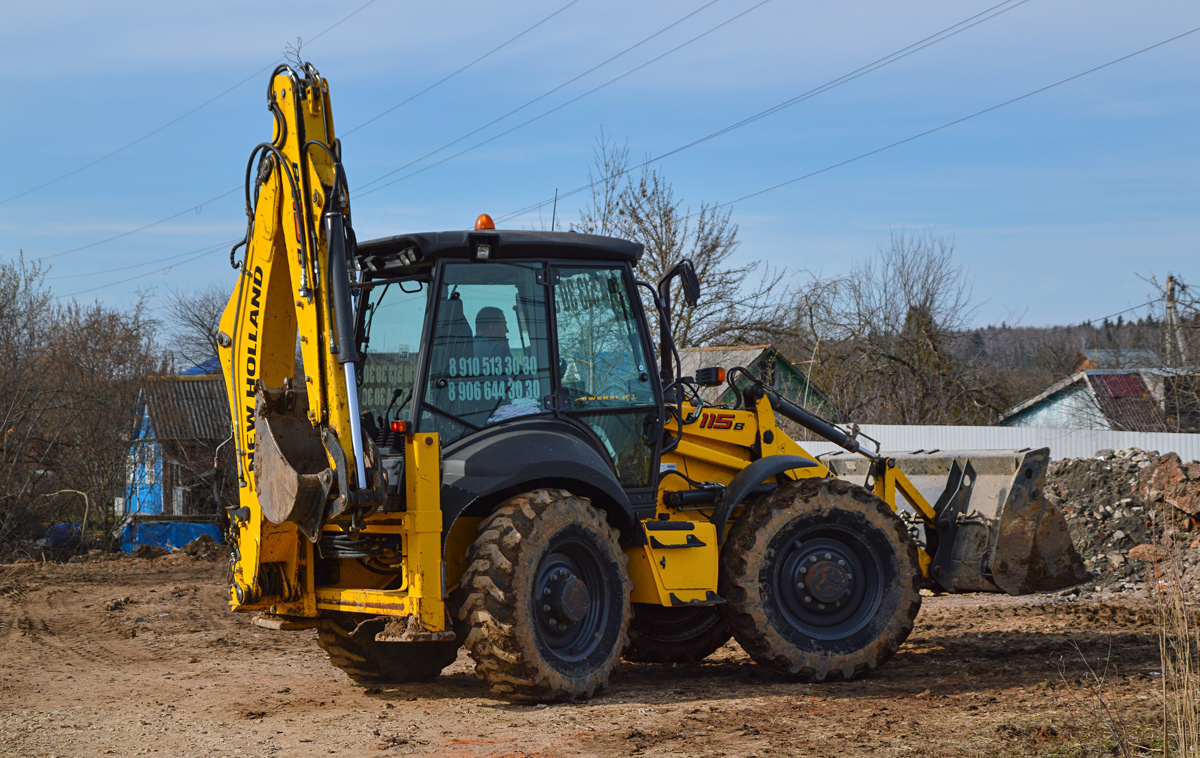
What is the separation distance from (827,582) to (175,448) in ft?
61.9

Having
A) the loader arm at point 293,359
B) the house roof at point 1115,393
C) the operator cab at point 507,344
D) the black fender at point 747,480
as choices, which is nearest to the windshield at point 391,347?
the operator cab at point 507,344

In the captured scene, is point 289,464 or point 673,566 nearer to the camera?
point 289,464

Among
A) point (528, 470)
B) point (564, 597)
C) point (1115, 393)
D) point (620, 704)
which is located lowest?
point (620, 704)

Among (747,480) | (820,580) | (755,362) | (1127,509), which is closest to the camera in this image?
(820,580)

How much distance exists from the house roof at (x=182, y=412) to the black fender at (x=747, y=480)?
1727 centimetres

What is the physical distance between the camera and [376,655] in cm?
719

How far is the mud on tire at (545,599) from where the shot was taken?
233 inches

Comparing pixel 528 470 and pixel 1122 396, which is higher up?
pixel 1122 396

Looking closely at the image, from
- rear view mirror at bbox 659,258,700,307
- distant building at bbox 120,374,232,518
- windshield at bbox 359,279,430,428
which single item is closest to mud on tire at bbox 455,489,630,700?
windshield at bbox 359,279,430,428

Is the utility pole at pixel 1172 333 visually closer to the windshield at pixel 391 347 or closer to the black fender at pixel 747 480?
the black fender at pixel 747 480

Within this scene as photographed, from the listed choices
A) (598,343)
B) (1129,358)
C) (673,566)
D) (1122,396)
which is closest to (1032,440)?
(1129,358)

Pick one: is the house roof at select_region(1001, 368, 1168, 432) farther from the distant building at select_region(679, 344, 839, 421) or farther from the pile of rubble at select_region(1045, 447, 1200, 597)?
the pile of rubble at select_region(1045, 447, 1200, 597)

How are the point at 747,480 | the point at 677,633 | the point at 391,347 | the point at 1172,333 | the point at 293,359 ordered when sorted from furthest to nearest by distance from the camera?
the point at 1172,333 < the point at 677,633 < the point at 747,480 < the point at 391,347 < the point at 293,359

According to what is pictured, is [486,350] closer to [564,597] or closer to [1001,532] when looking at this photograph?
[564,597]
